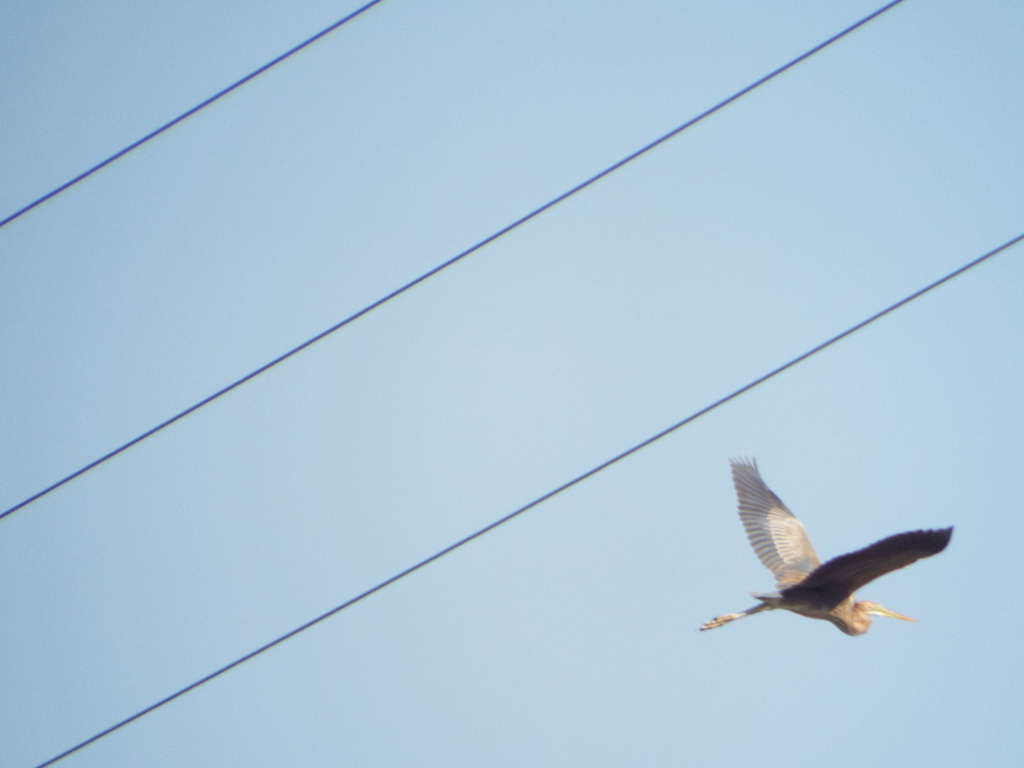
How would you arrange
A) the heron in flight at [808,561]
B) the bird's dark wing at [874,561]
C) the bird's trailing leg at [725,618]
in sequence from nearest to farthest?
the bird's dark wing at [874,561] < the heron in flight at [808,561] < the bird's trailing leg at [725,618]

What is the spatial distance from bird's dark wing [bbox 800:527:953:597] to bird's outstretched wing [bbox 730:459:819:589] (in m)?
0.51

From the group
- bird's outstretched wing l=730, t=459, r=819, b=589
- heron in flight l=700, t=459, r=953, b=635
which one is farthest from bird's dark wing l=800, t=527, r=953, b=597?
bird's outstretched wing l=730, t=459, r=819, b=589

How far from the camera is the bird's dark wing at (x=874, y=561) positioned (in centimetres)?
304

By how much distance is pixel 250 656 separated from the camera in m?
3.19

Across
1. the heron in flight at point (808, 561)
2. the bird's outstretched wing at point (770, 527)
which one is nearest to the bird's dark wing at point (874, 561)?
the heron in flight at point (808, 561)

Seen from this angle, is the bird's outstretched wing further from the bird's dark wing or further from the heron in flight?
the bird's dark wing

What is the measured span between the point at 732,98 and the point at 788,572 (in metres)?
2.09

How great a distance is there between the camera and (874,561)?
132 inches

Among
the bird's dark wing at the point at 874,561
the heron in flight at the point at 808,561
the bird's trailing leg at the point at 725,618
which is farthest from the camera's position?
the bird's trailing leg at the point at 725,618

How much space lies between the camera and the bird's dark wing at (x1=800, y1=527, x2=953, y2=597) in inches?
120

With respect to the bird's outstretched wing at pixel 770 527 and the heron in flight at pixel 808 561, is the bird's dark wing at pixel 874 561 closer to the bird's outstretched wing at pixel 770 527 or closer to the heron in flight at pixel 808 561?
the heron in flight at pixel 808 561

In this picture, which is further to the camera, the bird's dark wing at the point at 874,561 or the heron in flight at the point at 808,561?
the heron in flight at the point at 808,561

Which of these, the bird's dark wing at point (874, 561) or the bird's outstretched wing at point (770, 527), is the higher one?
the bird's outstretched wing at point (770, 527)

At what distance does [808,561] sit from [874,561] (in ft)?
3.18
